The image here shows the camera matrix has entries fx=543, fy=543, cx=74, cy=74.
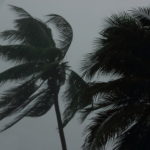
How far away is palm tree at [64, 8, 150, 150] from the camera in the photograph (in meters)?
15.2

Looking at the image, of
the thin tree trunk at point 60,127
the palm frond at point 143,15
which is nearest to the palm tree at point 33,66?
the thin tree trunk at point 60,127

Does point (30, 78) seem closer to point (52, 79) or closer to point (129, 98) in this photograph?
point (52, 79)

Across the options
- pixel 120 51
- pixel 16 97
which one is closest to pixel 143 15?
pixel 120 51

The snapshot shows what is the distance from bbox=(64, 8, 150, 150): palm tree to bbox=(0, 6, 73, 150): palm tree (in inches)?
371

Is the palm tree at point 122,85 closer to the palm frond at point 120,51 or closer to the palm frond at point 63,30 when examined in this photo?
the palm frond at point 120,51

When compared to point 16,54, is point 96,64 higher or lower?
higher

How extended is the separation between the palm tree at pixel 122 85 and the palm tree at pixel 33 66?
943 cm

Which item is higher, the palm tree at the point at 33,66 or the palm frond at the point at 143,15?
the palm frond at the point at 143,15

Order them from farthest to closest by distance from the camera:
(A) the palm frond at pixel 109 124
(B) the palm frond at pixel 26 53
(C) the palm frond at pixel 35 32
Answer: (C) the palm frond at pixel 35 32
(B) the palm frond at pixel 26 53
(A) the palm frond at pixel 109 124

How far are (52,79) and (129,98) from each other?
11.2 meters

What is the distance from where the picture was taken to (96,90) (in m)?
15.2

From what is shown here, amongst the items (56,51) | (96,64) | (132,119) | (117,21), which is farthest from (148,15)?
(56,51)

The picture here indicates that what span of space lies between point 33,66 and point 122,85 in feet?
38.0

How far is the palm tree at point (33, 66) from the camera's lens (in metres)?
25.4
